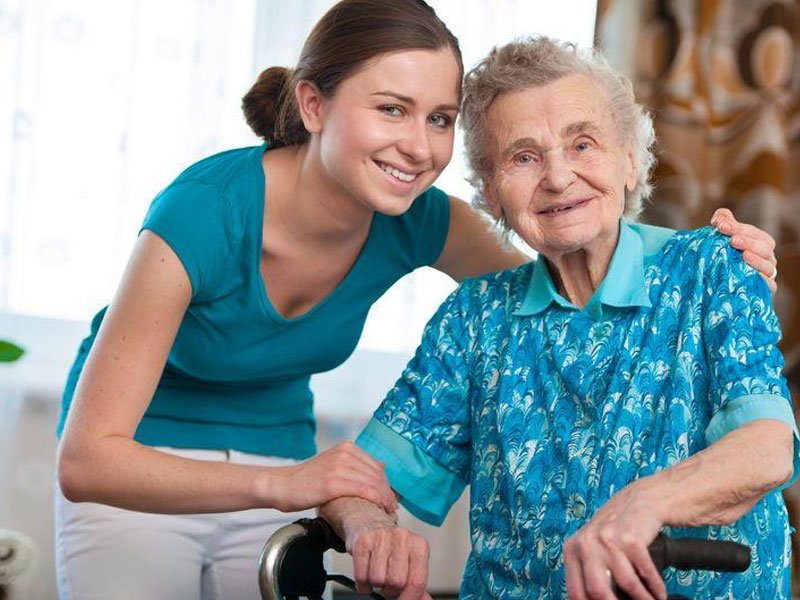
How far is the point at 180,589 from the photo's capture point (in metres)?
1.89

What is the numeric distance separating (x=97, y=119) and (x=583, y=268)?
1.65 meters

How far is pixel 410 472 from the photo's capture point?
1.68 m

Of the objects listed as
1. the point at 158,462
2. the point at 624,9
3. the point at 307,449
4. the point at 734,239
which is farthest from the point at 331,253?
the point at 624,9

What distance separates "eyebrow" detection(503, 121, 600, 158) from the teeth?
0.20 metres

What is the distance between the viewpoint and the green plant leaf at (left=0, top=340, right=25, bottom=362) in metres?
2.63

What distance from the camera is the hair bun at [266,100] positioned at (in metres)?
1.98

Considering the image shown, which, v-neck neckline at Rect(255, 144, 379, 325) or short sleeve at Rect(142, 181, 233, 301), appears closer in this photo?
short sleeve at Rect(142, 181, 233, 301)

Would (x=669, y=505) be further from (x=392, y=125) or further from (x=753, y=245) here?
(x=392, y=125)

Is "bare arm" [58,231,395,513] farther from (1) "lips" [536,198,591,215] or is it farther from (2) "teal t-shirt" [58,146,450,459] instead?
(1) "lips" [536,198,591,215]

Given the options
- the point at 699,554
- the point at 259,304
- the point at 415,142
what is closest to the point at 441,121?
the point at 415,142

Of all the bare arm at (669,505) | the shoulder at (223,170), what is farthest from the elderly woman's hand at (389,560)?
the shoulder at (223,170)

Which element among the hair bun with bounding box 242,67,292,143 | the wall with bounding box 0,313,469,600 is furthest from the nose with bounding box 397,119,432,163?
the wall with bounding box 0,313,469,600

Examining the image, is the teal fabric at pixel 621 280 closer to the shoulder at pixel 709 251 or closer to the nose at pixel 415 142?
the shoulder at pixel 709 251

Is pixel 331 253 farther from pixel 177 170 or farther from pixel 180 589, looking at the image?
pixel 177 170
